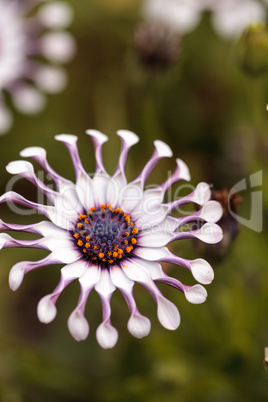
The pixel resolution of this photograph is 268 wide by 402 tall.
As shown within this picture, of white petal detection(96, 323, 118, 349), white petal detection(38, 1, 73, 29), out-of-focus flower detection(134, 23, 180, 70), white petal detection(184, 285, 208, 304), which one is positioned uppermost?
white petal detection(38, 1, 73, 29)

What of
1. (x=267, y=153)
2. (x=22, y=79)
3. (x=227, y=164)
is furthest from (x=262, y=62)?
(x=22, y=79)

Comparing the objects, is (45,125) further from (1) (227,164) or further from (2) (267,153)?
(2) (267,153)

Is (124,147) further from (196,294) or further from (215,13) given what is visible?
(215,13)

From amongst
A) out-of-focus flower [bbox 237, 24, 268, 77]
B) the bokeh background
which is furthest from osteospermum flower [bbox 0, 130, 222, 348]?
out-of-focus flower [bbox 237, 24, 268, 77]

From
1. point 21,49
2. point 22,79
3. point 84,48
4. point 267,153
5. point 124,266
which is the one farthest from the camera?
point 84,48

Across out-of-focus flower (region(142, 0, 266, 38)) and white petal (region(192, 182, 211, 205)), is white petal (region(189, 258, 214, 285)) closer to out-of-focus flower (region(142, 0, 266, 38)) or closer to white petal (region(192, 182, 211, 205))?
white petal (region(192, 182, 211, 205))

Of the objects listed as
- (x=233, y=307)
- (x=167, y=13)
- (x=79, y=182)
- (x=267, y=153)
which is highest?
(x=167, y=13)
